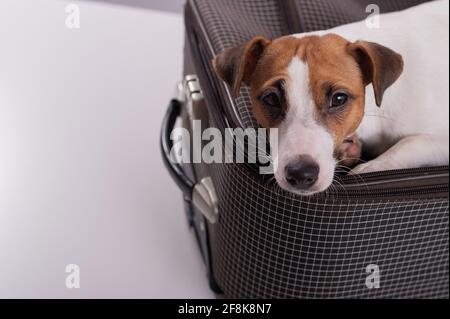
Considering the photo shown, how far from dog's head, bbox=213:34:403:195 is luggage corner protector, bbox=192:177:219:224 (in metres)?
0.20

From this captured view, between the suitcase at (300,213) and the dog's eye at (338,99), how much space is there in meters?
0.11

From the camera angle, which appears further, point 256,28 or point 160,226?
point 160,226

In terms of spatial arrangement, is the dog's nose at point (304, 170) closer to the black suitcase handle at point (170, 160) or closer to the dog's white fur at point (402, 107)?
the dog's white fur at point (402, 107)

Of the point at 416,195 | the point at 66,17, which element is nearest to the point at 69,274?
the point at 66,17

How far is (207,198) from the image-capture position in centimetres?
80

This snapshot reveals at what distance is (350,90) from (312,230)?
20cm

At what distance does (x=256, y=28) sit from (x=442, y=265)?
0.41m

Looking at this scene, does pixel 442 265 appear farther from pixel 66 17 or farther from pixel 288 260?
pixel 66 17

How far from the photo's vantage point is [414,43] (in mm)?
627

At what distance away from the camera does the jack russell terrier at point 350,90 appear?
57 cm
